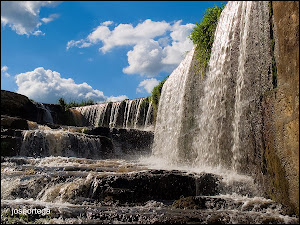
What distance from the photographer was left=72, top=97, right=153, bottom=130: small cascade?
20.7 meters

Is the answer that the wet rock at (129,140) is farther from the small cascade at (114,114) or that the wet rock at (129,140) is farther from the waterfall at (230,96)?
the small cascade at (114,114)

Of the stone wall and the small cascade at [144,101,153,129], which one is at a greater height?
the small cascade at [144,101,153,129]

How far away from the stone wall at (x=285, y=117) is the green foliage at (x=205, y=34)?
530 centimetres

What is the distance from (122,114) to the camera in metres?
22.3

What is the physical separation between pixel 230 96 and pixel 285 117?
11.2ft

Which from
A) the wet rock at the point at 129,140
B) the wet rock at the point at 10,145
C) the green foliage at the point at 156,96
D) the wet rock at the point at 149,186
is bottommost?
the wet rock at the point at 149,186

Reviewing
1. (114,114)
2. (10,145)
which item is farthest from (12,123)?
(114,114)

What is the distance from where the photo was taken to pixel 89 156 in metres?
13.7

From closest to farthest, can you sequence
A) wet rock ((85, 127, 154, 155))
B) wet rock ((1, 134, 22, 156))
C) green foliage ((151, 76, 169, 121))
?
wet rock ((1, 134, 22, 156)) → wet rock ((85, 127, 154, 155)) → green foliage ((151, 76, 169, 121))

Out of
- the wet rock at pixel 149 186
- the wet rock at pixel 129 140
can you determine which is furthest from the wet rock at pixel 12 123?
the wet rock at pixel 149 186

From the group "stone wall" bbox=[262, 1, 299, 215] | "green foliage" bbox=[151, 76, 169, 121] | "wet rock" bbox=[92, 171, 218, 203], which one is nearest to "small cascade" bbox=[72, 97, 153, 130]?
"green foliage" bbox=[151, 76, 169, 121]

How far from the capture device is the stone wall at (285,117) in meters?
4.32

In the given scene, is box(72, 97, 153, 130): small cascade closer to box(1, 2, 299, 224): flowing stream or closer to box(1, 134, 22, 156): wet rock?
box(1, 2, 299, 224): flowing stream

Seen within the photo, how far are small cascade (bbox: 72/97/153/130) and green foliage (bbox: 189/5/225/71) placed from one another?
8973 millimetres
